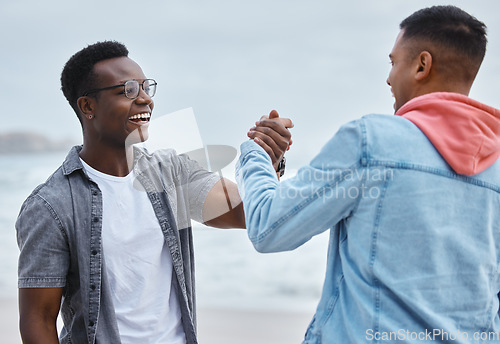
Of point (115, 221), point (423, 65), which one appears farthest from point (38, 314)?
point (423, 65)

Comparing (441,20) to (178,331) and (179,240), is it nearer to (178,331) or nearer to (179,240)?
(179,240)

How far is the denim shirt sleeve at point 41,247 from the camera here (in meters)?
1.37

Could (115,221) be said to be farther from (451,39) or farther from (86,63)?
(451,39)

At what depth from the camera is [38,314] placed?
138cm

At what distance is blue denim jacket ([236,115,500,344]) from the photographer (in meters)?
0.98

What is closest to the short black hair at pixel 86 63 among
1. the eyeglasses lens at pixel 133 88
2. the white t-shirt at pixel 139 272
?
the eyeglasses lens at pixel 133 88

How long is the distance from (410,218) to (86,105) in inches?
40.3

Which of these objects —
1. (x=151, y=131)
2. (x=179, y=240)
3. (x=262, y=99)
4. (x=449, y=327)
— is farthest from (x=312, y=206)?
(x=262, y=99)

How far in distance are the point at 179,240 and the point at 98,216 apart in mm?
227

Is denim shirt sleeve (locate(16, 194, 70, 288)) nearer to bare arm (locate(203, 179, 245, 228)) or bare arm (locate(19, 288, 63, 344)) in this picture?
bare arm (locate(19, 288, 63, 344))

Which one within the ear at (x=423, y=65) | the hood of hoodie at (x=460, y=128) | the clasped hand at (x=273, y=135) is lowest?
the hood of hoodie at (x=460, y=128)

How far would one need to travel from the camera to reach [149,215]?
1.53 m

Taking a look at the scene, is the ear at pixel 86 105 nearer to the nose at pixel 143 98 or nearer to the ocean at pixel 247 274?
the nose at pixel 143 98

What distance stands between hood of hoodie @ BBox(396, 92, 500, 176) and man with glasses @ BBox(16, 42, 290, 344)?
1.30 ft
